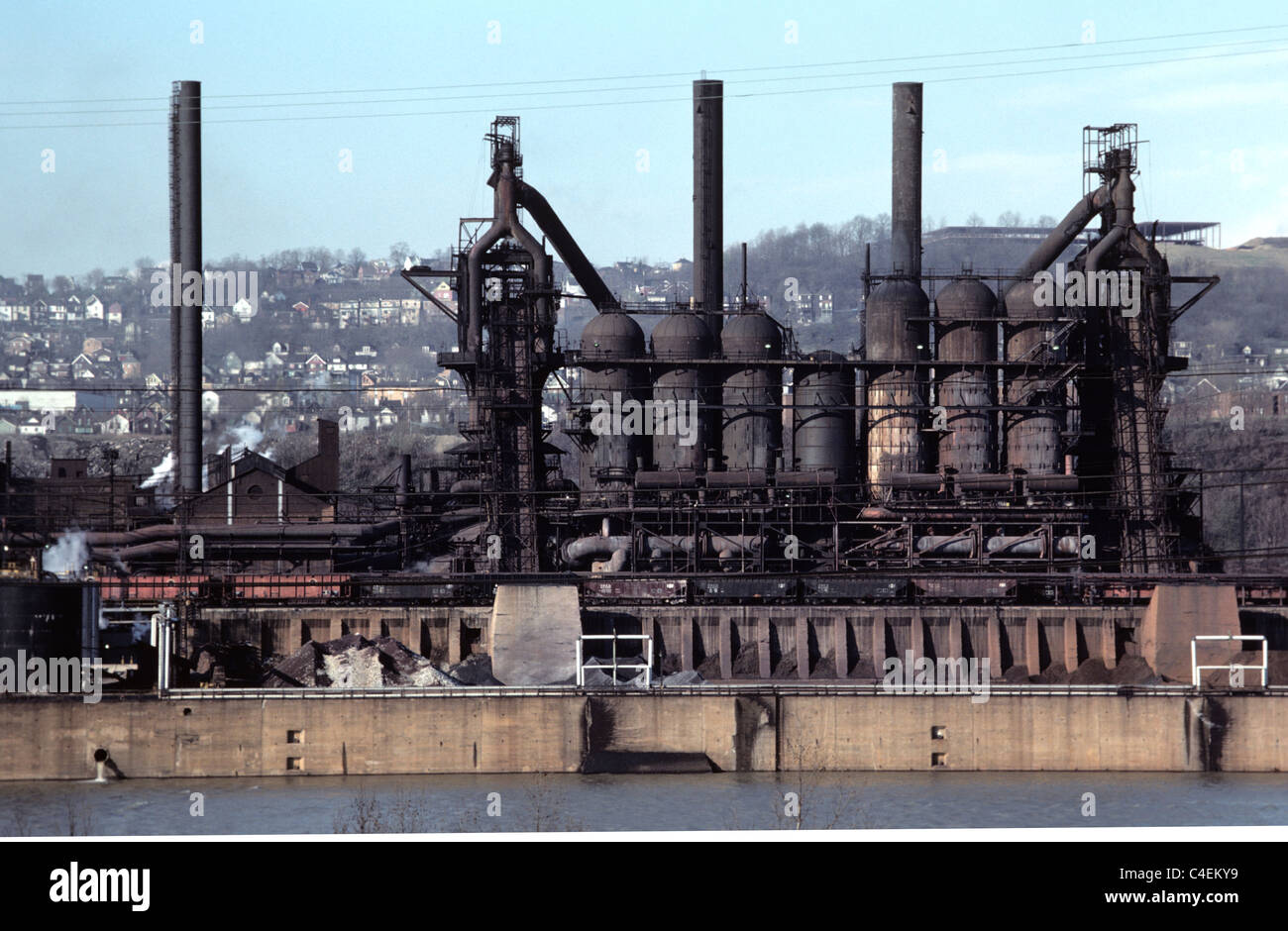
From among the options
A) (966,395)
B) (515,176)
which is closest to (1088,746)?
(966,395)

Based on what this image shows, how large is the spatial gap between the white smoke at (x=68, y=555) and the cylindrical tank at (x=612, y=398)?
18.0 m

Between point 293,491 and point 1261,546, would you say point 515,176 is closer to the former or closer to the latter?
point 293,491

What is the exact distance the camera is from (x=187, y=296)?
232 feet

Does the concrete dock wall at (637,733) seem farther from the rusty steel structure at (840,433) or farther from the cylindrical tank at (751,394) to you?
the cylindrical tank at (751,394)

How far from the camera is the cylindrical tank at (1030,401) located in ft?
200

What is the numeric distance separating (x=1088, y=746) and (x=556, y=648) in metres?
15.5

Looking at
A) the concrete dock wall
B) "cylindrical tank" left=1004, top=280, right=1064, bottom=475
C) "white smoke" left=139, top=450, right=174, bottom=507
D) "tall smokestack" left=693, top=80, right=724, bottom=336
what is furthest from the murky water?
"white smoke" left=139, top=450, right=174, bottom=507

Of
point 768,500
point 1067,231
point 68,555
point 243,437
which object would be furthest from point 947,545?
point 243,437

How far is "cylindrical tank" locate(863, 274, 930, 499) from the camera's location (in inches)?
2415

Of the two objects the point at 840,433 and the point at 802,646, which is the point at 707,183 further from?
the point at 802,646

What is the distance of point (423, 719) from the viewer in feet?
138

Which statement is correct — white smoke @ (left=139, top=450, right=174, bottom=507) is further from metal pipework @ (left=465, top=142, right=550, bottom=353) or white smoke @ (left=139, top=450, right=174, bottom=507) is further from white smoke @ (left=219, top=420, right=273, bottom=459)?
white smoke @ (left=219, top=420, right=273, bottom=459)

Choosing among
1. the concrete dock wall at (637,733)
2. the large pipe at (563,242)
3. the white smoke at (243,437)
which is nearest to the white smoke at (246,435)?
the white smoke at (243,437)

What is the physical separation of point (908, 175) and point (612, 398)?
16.2 m
